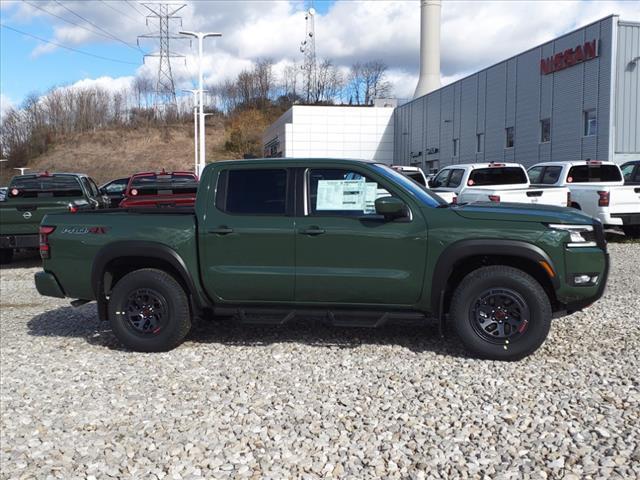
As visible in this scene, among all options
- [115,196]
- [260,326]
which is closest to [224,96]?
[115,196]

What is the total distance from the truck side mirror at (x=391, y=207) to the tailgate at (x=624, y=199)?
32.3 feet

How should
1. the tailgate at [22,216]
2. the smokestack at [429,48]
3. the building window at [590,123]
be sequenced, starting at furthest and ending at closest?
the smokestack at [429,48]
the building window at [590,123]
the tailgate at [22,216]

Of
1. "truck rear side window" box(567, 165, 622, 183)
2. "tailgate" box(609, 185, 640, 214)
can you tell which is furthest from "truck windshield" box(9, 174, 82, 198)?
"truck rear side window" box(567, 165, 622, 183)

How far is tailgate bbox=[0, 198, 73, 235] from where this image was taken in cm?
1154

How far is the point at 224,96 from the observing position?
109 m

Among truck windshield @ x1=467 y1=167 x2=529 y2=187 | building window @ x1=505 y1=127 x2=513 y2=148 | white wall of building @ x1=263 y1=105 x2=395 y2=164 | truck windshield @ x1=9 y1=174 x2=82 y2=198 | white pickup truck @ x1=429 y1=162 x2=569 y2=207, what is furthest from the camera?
white wall of building @ x1=263 y1=105 x2=395 y2=164

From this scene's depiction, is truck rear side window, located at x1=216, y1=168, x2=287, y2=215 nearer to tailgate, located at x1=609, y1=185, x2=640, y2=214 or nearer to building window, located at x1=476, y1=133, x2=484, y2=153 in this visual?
tailgate, located at x1=609, y1=185, x2=640, y2=214

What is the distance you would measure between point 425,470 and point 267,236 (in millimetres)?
2715

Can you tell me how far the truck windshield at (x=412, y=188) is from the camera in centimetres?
555

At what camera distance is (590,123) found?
23875mm

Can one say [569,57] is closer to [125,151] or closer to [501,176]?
[501,176]

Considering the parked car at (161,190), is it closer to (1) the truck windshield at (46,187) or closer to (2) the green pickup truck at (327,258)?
(1) the truck windshield at (46,187)

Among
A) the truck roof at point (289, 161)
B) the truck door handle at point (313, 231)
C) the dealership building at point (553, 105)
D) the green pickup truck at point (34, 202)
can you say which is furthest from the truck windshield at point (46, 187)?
the dealership building at point (553, 105)

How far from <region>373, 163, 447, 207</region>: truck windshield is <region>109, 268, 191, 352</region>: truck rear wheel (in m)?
2.20
